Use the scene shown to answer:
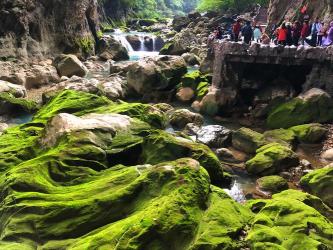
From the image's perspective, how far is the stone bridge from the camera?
2462 cm

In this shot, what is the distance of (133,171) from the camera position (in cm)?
1279

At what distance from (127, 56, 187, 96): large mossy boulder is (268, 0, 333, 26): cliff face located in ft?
44.7

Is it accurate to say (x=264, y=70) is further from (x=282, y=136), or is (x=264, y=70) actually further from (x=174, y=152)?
(x=174, y=152)

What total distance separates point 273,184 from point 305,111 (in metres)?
8.64

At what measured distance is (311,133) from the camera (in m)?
21.7

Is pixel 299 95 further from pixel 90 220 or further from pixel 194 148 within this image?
pixel 90 220

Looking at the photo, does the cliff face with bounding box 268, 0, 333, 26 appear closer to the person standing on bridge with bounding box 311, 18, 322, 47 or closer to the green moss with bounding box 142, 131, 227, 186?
the person standing on bridge with bounding box 311, 18, 322, 47

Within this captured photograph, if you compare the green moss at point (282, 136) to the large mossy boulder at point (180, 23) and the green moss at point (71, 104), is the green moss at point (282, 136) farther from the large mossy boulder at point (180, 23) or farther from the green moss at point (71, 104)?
the large mossy boulder at point (180, 23)

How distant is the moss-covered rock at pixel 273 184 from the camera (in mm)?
16625

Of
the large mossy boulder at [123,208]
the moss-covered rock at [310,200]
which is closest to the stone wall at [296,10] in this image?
the moss-covered rock at [310,200]

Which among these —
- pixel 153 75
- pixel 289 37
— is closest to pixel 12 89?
pixel 153 75

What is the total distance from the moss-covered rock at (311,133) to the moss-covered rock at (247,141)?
2187mm

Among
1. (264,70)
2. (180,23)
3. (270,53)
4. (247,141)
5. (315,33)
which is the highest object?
(315,33)

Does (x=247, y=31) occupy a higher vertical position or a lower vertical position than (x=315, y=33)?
higher
